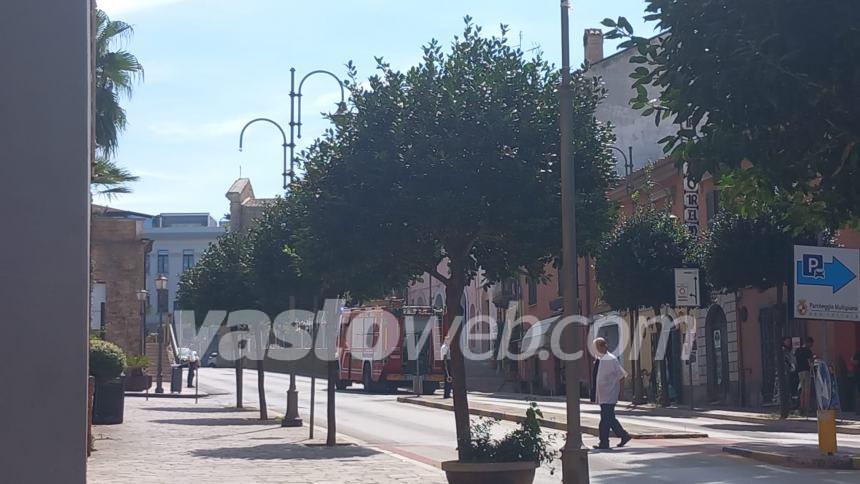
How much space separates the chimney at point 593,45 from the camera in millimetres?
56844

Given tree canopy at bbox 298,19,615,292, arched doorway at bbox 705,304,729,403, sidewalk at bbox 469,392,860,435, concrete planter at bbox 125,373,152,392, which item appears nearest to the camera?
tree canopy at bbox 298,19,615,292

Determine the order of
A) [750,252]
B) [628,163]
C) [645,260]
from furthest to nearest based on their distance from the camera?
[628,163] → [645,260] → [750,252]

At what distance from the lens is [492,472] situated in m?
11.9

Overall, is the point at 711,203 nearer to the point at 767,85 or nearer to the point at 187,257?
the point at 767,85

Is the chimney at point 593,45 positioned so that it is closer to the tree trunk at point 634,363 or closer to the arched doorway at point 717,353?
the tree trunk at point 634,363

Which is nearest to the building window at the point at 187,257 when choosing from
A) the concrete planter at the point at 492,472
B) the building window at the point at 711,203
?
the building window at the point at 711,203

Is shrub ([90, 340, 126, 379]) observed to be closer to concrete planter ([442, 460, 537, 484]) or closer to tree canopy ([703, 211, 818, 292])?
concrete planter ([442, 460, 537, 484])

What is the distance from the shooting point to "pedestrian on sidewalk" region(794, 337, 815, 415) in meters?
28.3

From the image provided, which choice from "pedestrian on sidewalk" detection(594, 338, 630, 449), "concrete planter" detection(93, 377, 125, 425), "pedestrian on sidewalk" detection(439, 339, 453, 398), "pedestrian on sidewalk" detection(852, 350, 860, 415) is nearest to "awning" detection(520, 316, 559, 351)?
"pedestrian on sidewalk" detection(439, 339, 453, 398)

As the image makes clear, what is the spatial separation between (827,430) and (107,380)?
1304 cm

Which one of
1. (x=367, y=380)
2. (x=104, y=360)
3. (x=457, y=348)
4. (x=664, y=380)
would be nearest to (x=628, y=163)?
(x=367, y=380)

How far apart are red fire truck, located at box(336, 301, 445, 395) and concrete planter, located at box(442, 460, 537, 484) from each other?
106 feet

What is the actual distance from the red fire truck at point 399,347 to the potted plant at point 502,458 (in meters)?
31.9

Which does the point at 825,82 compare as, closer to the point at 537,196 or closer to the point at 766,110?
the point at 766,110
